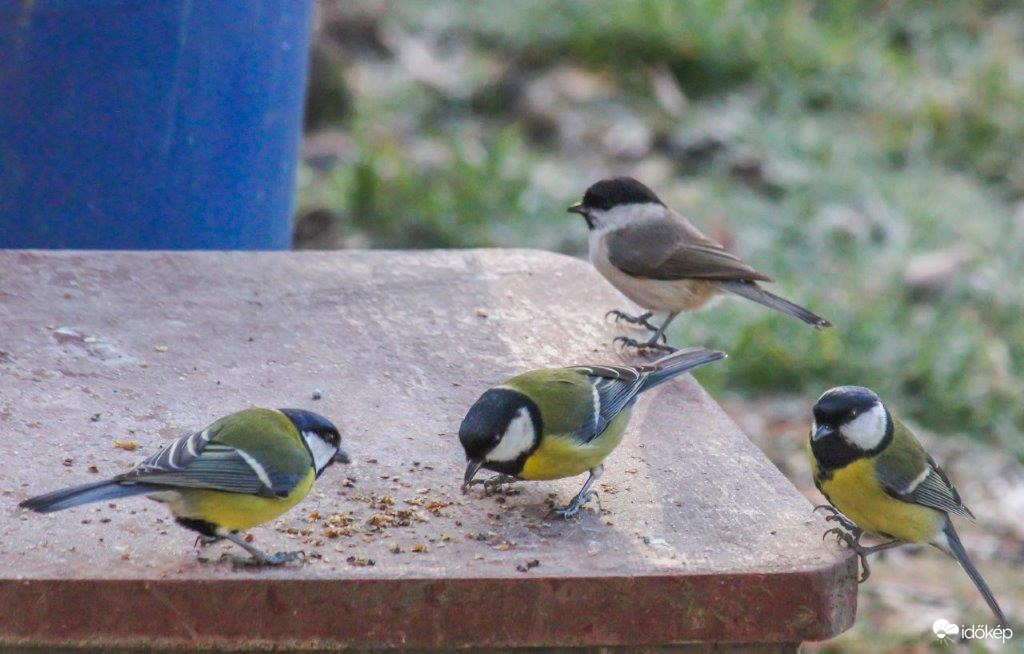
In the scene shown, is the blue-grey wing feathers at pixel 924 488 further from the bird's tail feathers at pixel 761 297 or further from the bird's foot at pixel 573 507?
the bird's tail feathers at pixel 761 297

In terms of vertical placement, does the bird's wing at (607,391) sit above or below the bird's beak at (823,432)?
above

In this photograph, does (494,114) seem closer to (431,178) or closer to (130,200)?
(431,178)

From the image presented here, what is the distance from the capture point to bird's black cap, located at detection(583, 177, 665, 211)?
498 cm

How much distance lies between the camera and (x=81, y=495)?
2.37 metres

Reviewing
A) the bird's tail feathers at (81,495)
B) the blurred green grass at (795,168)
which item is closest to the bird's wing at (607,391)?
the bird's tail feathers at (81,495)

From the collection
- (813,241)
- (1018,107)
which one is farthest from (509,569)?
(1018,107)

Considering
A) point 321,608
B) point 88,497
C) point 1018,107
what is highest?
point 1018,107

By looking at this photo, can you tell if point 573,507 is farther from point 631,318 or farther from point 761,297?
point 761,297

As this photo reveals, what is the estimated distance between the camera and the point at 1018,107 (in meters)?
8.34

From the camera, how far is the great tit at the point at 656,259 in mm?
4828

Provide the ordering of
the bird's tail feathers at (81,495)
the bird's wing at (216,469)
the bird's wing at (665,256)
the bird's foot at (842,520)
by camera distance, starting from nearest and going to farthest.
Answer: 1. the bird's tail feathers at (81,495)
2. the bird's wing at (216,469)
3. the bird's foot at (842,520)
4. the bird's wing at (665,256)

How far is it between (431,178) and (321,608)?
202 inches

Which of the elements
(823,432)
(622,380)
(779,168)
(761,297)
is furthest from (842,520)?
(779,168)

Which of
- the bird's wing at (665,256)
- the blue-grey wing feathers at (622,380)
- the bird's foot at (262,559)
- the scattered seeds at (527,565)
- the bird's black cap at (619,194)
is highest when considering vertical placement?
the bird's black cap at (619,194)
